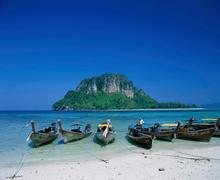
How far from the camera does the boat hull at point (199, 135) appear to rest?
18.6m

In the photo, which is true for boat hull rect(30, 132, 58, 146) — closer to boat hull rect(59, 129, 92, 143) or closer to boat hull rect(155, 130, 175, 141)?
boat hull rect(59, 129, 92, 143)

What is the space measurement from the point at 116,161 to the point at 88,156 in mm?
2478

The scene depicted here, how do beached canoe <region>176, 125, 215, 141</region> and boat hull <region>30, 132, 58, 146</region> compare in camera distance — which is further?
beached canoe <region>176, 125, 215, 141</region>

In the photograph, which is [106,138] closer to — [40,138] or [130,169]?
[40,138]

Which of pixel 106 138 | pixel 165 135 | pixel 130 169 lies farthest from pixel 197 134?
pixel 130 169

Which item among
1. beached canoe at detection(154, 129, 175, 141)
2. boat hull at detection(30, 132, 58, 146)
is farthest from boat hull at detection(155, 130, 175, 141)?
boat hull at detection(30, 132, 58, 146)

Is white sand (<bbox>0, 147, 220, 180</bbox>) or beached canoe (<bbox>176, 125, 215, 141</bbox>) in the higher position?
beached canoe (<bbox>176, 125, 215, 141</bbox>)

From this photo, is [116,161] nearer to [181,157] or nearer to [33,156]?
[181,157]

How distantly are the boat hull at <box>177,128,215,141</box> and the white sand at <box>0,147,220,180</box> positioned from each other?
5547 mm

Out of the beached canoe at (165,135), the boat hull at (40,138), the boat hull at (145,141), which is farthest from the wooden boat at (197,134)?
the boat hull at (40,138)

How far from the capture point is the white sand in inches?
367

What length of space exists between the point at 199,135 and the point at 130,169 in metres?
10.5

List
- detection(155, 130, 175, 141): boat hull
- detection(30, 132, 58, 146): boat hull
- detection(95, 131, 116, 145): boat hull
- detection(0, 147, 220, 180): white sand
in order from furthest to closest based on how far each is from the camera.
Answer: detection(155, 130, 175, 141): boat hull, detection(95, 131, 116, 145): boat hull, detection(30, 132, 58, 146): boat hull, detection(0, 147, 220, 180): white sand

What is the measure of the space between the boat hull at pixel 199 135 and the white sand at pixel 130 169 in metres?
5.55
